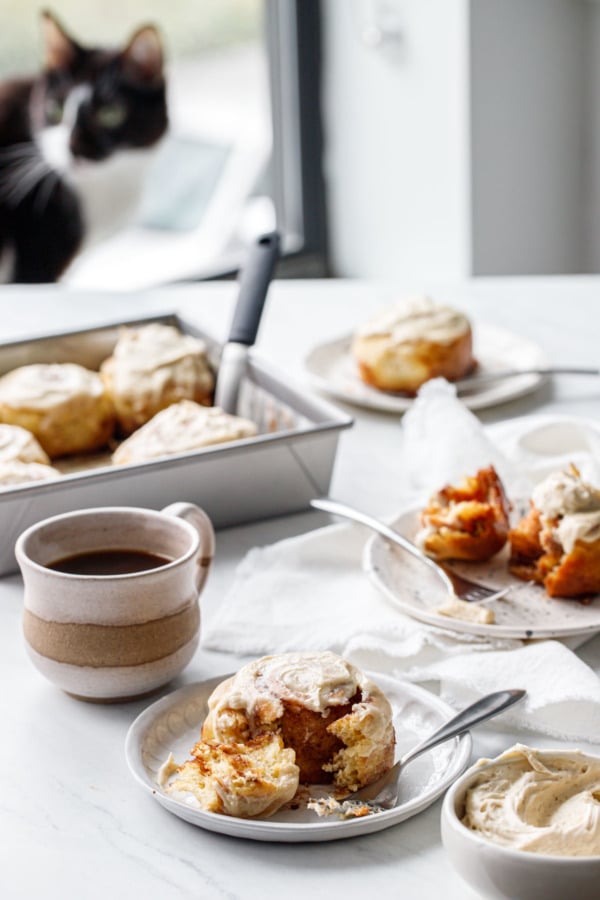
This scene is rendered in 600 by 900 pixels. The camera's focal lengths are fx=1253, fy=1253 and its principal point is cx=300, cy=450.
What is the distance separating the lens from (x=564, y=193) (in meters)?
3.57

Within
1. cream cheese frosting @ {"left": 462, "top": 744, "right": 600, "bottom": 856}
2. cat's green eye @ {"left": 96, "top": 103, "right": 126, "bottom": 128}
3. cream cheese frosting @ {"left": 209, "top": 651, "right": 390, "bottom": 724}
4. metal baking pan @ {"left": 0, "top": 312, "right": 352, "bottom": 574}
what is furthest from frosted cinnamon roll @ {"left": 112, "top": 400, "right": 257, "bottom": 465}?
cat's green eye @ {"left": 96, "top": 103, "right": 126, "bottom": 128}

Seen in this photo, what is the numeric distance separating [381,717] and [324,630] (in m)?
0.25

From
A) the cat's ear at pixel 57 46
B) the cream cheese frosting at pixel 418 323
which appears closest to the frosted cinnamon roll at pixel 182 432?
the cream cheese frosting at pixel 418 323

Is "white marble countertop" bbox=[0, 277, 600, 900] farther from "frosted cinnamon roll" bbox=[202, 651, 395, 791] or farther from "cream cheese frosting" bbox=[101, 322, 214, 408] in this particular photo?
"cream cheese frosting" bbox=[101, 322, 214, 408]

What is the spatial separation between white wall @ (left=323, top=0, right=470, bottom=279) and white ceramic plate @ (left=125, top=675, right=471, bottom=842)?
99.2 inches

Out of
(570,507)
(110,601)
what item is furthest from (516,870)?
(570,507)

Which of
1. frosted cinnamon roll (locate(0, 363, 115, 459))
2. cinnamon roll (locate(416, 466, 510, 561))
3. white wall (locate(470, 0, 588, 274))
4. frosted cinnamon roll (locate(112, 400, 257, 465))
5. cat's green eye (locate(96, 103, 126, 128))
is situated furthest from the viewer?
white wall (locate(470, 0, 588, 274))

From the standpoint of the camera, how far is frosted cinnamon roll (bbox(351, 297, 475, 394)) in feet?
5.62

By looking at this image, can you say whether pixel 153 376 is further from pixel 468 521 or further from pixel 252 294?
pixel 468 521

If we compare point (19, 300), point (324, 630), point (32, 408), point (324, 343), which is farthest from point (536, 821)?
point (19, 300)

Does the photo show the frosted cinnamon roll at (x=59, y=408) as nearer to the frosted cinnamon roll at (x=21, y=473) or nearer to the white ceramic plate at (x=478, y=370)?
the frosted cinnamon roll at (x=21, y=473)

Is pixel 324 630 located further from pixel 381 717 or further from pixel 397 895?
pixel 397 895

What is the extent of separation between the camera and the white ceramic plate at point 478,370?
5.62 ft

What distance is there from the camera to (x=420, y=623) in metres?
1.13
